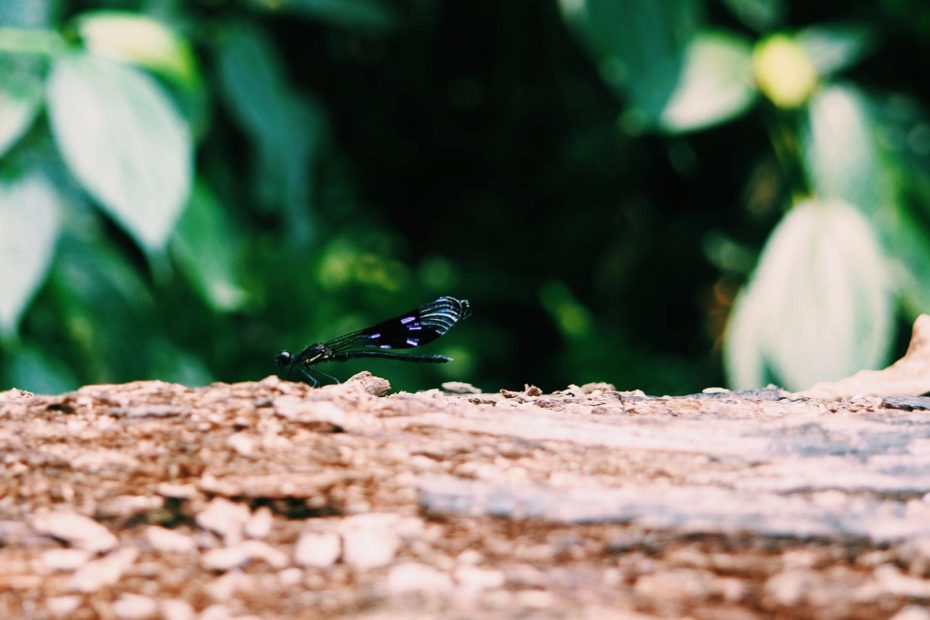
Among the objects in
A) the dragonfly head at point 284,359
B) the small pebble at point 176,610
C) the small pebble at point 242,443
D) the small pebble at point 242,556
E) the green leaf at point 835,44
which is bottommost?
the small pebble at point 176,610

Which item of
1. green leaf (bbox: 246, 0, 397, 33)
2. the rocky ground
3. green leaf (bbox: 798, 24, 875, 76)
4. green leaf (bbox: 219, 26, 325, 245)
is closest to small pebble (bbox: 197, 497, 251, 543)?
the rocky ground

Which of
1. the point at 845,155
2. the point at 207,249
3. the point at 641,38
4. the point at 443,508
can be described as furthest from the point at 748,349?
the point at 443,508

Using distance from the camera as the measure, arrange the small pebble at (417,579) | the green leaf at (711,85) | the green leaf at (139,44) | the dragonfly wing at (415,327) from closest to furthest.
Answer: the small pebble at (417,579) → the dragonfly wing at (415,327) → the green leaf at (139,44) → the green leaf at (711,85)

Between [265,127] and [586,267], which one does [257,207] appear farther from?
[586,267]

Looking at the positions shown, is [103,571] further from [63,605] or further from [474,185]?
[474,185]

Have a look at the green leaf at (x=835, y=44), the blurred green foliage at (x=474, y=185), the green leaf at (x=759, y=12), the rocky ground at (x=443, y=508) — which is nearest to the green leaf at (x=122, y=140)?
the blurred green foliage at (x=474, y=185)

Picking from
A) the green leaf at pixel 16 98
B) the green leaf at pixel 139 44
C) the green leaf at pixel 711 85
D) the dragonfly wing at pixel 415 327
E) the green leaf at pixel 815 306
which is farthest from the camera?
the green leaf at pixel 711 85

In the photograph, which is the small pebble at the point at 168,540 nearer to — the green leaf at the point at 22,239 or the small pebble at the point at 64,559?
the small pebble at the point at 64,559

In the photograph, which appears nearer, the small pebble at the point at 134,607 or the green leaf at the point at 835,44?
the small pebble at the point at 134,607
